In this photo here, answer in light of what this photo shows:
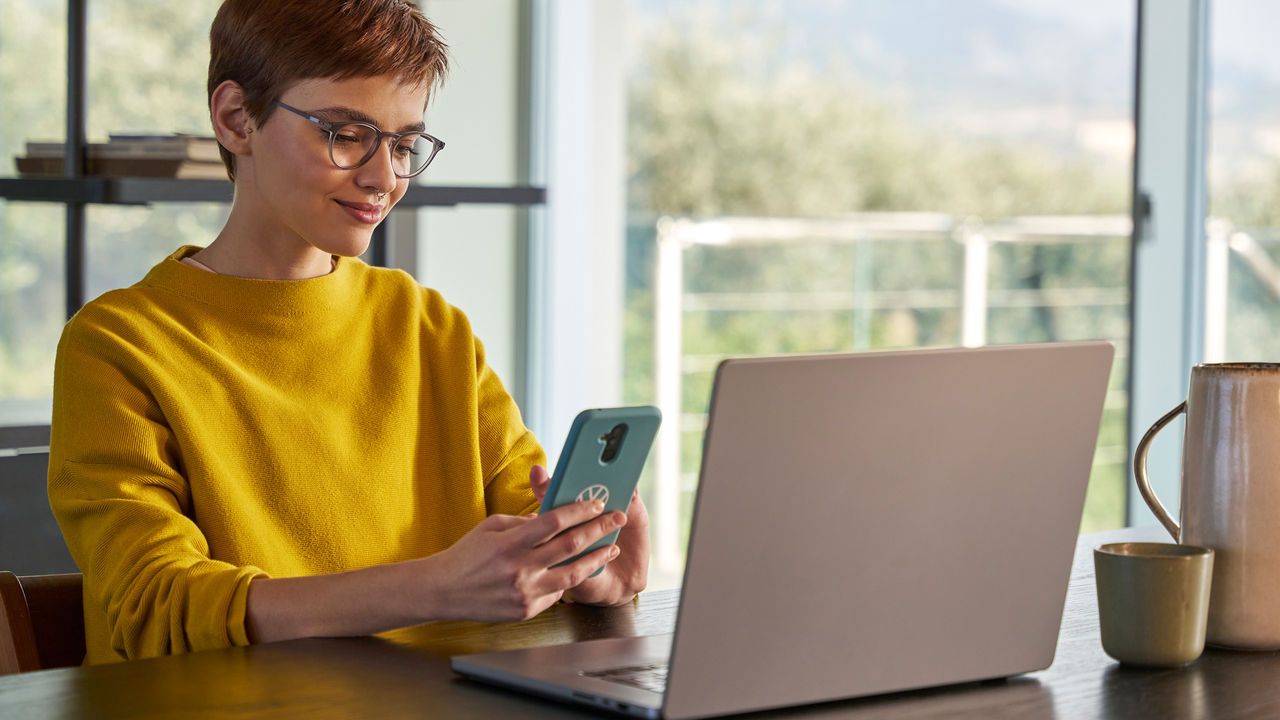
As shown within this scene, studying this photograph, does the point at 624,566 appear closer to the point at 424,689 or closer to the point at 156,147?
the point at 424,689

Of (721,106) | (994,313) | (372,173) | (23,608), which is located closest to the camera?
(23,608)

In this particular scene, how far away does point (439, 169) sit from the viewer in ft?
12.0

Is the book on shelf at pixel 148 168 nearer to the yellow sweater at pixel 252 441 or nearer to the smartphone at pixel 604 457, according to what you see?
the yellow sweater at pixel 252 441

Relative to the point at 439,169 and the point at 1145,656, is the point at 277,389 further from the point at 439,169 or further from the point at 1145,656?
the point at 439,169

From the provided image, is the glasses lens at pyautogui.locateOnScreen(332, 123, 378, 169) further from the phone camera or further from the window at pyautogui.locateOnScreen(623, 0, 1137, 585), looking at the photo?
the window at pyautogui.locateOnScreen(623, 0, 1137, 585)

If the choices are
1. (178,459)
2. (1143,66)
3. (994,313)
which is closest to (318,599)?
(178,459)

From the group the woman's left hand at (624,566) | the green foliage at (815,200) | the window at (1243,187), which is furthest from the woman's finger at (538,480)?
the green foliage at (815,200)

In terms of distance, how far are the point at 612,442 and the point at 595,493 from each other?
42mm

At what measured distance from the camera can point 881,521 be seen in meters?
0.87

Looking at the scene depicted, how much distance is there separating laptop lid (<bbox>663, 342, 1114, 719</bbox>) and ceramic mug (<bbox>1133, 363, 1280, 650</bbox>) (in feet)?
0.43

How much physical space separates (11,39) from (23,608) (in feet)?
6.77

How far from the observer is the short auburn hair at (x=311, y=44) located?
1357 millimetres

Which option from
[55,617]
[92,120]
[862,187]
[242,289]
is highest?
[862,187]

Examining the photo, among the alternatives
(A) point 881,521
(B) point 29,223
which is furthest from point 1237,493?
(B) point 29,223
